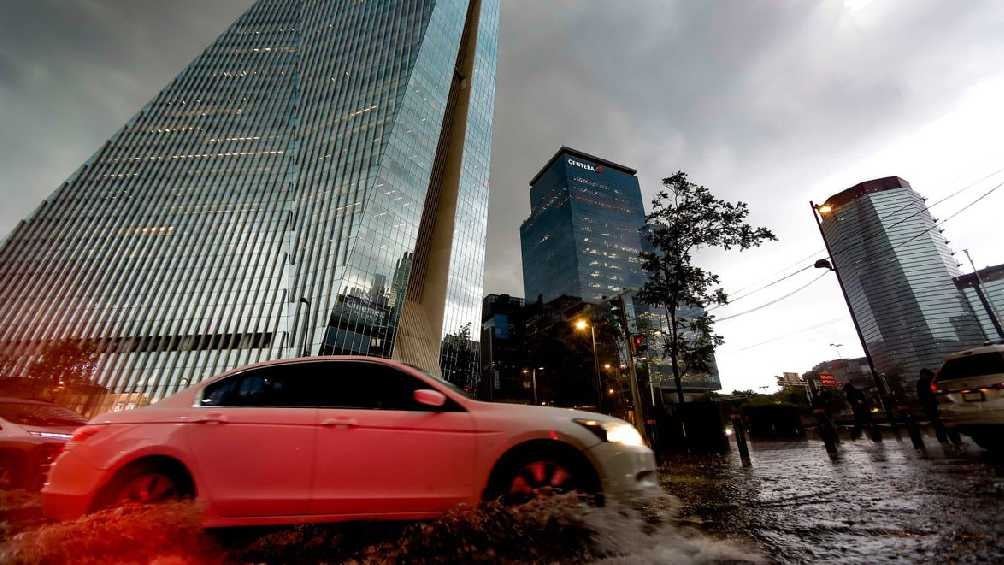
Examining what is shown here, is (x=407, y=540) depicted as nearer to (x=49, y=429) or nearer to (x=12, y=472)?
(x=12, y=472)

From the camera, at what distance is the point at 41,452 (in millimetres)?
Result: 5879

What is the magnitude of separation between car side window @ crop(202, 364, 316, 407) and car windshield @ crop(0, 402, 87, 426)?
5.83 m

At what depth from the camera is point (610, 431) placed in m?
3.25

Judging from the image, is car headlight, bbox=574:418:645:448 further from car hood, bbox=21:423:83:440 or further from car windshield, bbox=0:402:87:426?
car windshield, bbox=0:402:87:426

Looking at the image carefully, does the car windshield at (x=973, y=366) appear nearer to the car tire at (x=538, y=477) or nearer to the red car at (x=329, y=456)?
the red car at (x=329, y=456)

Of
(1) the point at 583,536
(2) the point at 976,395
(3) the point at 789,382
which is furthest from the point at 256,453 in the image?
(3) the point at 789,382

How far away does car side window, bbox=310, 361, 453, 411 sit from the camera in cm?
316

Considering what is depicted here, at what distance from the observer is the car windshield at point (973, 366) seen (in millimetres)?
6355

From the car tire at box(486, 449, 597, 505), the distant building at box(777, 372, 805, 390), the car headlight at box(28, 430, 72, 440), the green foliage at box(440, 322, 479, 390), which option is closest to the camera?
the car tire at box(486, 449, 597, 505)

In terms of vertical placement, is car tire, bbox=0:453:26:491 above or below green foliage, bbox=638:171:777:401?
below

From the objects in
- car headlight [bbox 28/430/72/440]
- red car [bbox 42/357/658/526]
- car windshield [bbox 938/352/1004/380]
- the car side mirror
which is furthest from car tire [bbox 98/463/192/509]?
car windshield [bbox 938/352/1004/380]

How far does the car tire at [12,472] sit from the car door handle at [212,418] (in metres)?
5.64

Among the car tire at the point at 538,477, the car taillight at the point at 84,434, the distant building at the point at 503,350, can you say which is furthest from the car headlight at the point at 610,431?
the distant building at the point at 503,350

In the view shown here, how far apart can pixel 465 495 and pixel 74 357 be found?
54097 millimetres
